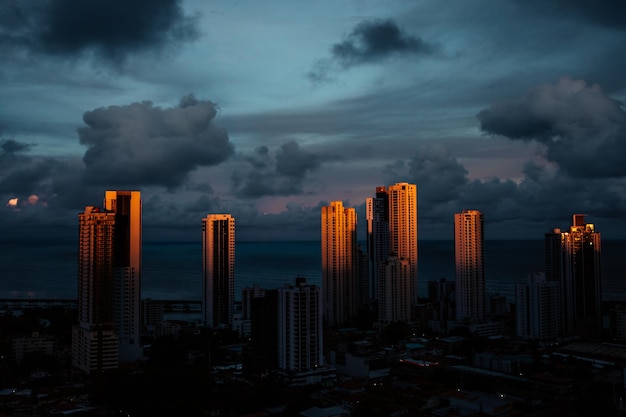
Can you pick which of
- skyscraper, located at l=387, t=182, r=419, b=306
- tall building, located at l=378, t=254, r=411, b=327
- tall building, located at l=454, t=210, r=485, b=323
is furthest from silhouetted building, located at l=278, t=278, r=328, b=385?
skyscraper, located at l=387, t=182, r=419, b=306

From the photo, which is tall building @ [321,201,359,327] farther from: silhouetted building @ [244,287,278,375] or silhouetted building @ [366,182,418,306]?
silhouetted building @ [244,287,278,375]

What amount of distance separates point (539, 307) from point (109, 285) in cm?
1488

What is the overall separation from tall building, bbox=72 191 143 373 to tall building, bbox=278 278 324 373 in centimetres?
488

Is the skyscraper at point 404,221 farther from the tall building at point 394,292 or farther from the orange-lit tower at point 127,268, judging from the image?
the orange-lit tower at point 127,268

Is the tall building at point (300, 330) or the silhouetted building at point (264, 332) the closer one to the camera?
the tall building at point (300, 330)

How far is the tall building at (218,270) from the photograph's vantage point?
1028 inches

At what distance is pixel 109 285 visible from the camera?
60.5ft

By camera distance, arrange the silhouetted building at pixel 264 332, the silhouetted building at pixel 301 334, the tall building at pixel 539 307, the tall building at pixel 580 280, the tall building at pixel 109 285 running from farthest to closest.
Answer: the tall building at pixel 580 280
the tall building at pixel 539 307
the tall building at pixel 109 285
the silhouetted building at pixel 264 332
the silhouetted building at pixel 301 334

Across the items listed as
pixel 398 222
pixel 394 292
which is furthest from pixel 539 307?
pixel 398 222

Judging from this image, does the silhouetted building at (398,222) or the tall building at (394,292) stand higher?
the silhouetted building at (398,222)

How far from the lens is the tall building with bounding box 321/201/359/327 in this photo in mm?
27703

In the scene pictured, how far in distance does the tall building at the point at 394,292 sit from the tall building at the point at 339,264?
2.52 metres

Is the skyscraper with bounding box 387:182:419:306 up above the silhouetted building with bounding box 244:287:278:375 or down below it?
above

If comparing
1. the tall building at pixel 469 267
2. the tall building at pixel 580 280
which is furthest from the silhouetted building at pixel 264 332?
the tall building at pixel 580 280
